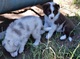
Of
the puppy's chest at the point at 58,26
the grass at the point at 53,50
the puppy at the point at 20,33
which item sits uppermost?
the puppy at the point at 20,33

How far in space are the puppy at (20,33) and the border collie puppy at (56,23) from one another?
0.97 ft

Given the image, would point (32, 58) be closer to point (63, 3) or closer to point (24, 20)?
point (24, 20)

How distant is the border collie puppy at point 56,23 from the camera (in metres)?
4.40

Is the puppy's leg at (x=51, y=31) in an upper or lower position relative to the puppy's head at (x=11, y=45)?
lower

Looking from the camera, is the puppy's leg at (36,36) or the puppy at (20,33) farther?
the puppy's leg at (36,36)

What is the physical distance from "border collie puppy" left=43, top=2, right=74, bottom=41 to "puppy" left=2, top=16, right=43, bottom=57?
297 millimetres

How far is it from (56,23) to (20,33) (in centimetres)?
85

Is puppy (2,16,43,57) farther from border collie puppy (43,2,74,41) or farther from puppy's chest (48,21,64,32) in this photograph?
puppy's chest (48,21,64,32)

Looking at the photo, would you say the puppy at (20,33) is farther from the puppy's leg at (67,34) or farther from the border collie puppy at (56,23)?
the puppy's leg at (67,34)

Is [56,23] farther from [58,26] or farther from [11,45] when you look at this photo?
[11,45]

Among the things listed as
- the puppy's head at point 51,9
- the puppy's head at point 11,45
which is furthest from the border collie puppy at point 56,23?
the puppy's head at point 11,45

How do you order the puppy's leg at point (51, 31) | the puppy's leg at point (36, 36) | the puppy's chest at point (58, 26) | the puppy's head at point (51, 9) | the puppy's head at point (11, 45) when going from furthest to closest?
the puppy's chest at point (58, 26) → the puppy's leg at point (51, 31) → the puppy's head at point (51, 9) → the puppy's leg at point (36, 36) → the puppy's head at point (11, 45)

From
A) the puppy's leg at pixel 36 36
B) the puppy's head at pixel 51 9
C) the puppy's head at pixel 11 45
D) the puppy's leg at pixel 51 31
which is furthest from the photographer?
the puppy's leg at pixel 51 31

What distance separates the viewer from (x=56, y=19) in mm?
4578
